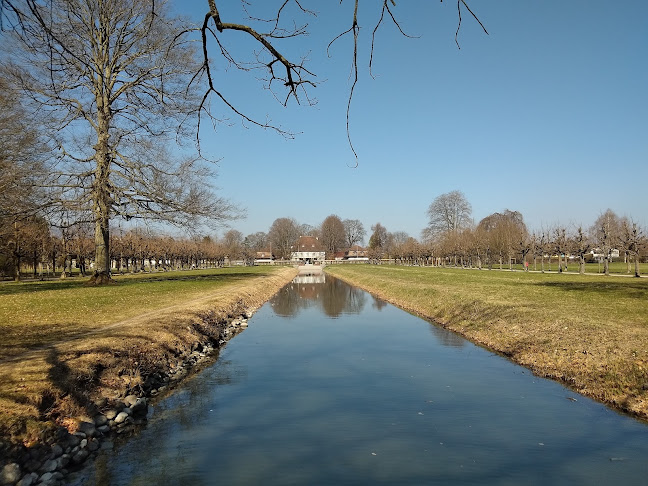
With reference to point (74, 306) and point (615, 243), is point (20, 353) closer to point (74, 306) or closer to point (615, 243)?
point (74, 306)

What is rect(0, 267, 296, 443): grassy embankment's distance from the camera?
723cm

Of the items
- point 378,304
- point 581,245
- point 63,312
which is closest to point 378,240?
point 581,245

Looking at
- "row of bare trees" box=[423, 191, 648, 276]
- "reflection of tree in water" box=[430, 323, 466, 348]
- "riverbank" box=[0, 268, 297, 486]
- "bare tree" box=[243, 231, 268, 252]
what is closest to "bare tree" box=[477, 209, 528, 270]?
"row of bare trees" box=[423, 191, 648, 276]

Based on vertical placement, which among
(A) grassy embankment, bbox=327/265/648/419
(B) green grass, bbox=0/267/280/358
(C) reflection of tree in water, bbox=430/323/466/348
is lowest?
(C) reflection of tree in water, bbox=430/323/466/348

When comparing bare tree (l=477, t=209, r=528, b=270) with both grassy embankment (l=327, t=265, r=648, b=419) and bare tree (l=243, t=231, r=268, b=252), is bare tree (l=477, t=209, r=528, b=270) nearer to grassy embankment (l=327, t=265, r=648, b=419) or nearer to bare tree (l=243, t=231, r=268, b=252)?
grassy embankment (l=327, t=265, r=648, b=419)

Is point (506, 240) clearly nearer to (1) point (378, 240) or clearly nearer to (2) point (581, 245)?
(2) point (581, 245)

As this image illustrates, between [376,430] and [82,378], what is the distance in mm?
5578

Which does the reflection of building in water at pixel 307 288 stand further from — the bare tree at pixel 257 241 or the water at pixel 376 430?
the bare tree at pixel 257 241

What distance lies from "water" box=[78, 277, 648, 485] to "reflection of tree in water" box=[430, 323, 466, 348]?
7.25 ft

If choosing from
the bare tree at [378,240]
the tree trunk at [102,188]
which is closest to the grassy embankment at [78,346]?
the tree trunk at [102,188]

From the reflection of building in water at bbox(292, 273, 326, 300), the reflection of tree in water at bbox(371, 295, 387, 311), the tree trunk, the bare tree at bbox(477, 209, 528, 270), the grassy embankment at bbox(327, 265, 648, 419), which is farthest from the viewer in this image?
the bare tree at bbox(477, 209, 528, 270)

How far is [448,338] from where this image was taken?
16.9 m

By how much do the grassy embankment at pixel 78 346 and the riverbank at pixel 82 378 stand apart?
0.02 m

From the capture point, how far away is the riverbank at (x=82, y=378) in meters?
6.31
